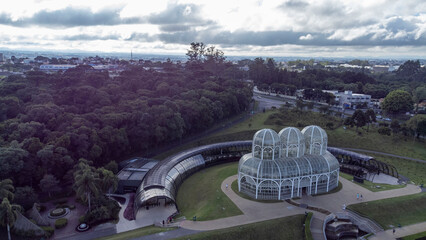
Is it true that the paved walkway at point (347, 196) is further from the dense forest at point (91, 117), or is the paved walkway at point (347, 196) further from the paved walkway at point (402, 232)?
the dense forest at point (91, 117)

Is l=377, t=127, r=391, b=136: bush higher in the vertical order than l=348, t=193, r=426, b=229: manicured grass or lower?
higher

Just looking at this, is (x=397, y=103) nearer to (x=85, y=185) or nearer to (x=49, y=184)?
(x=85, y=185)

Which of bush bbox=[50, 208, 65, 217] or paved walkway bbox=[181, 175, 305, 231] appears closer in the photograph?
paved walkway bbox=[181, 175, 305, 231]

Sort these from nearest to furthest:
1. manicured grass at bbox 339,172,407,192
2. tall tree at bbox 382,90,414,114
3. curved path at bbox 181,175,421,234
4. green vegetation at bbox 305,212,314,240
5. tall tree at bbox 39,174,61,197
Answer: green vegetation at bbox 305,212,314,240 < curved path at bbox 181,175,421,234 < tall tree at bbox 39,174,61,197 < manicured grass at bbox 339,172,407,192 < tall tree at bbox 382,90,414,114

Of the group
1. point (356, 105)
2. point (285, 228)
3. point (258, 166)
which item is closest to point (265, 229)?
point (285, 228)

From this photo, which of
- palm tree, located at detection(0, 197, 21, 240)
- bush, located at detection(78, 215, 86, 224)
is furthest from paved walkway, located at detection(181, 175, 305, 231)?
palm tree, located at detection(0, 197, 21, 240)

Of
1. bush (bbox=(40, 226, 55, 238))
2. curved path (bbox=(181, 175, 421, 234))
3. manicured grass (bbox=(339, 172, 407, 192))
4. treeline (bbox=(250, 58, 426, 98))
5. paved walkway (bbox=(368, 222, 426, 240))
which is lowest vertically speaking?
paved walkway (bbox=(368, 222, 426, 240))

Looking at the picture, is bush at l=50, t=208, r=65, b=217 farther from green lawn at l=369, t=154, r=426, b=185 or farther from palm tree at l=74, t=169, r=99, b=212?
green lawn at l=369, t=154, r=426, b=185

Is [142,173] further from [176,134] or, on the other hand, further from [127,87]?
[127,87]
